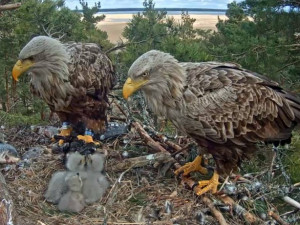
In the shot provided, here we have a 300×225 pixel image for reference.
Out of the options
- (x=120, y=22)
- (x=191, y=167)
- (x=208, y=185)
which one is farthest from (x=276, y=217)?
(x=120, y=22)

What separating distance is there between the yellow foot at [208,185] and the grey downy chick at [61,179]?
3.52ft

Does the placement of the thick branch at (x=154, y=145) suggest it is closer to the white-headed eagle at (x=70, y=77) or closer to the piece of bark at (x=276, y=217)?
the white-headed eagle at (x=70, y=77)

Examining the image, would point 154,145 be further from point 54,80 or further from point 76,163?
point 54,80

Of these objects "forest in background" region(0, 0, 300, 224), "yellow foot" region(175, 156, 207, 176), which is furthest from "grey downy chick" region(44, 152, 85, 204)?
"yellow foot" region(175, 156, 207, 176)

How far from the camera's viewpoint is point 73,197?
168 inches

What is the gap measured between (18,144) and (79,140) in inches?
34.1

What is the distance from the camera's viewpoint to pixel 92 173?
14.7ft

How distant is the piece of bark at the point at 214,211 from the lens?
13.2 feet

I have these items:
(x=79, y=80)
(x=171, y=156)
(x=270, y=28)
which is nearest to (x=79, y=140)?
(x=79, y=80)

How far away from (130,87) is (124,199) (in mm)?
1076

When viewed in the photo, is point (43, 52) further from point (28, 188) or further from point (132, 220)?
point (132, 220)

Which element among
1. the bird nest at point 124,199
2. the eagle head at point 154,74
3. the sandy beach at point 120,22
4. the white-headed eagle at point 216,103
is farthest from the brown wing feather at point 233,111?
the sandy beach at point 120,22

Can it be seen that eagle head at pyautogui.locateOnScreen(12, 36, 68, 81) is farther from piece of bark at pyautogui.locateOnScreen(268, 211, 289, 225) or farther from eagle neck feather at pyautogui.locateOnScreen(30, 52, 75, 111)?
piece of bark at pyautogui.locateOnScreen(268, 211, 289, 225)

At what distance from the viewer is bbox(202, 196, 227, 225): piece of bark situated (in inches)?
159
